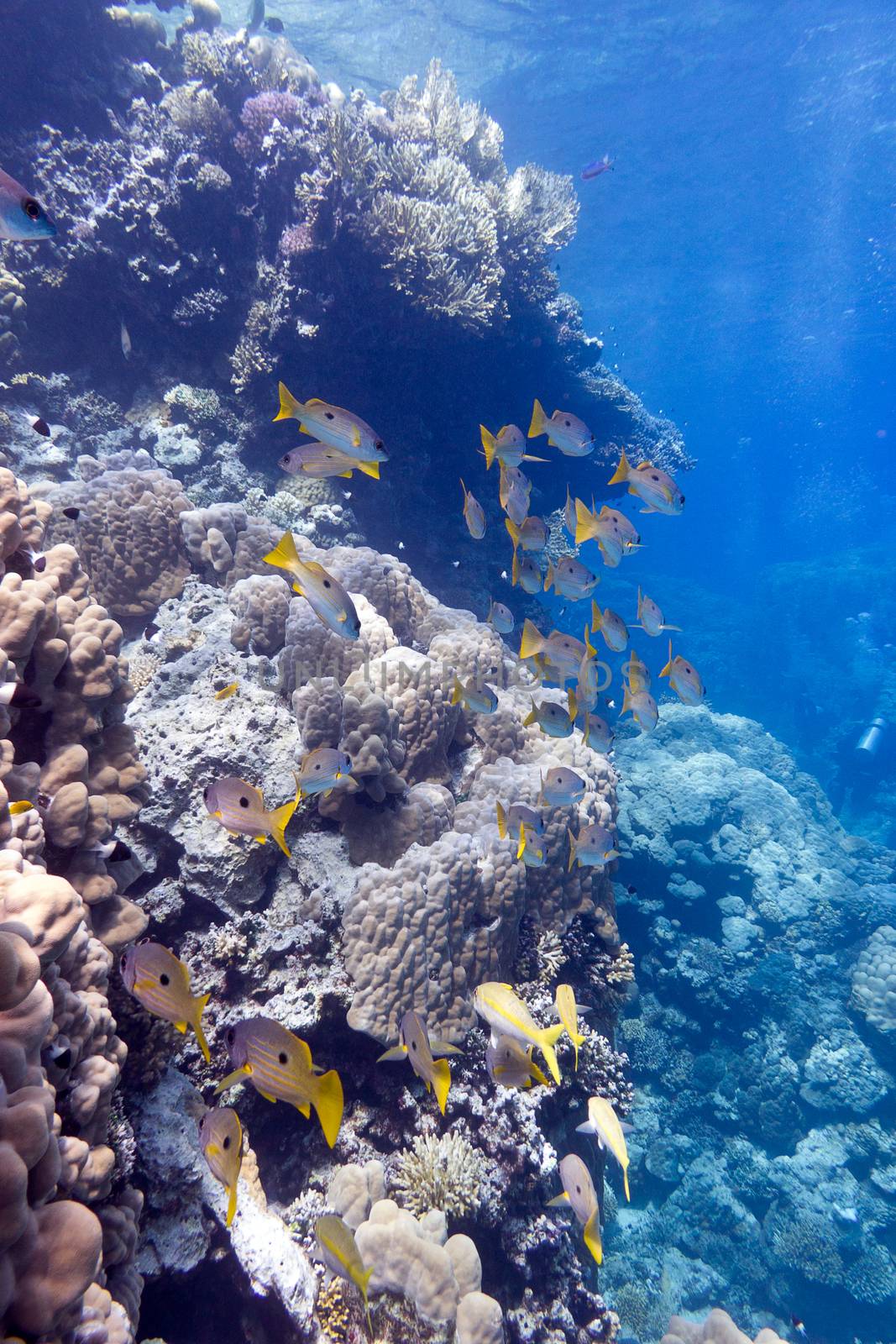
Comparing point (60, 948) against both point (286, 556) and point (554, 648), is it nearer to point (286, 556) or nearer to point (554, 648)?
point (286, 556)

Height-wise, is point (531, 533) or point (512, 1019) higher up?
point (531, 533)

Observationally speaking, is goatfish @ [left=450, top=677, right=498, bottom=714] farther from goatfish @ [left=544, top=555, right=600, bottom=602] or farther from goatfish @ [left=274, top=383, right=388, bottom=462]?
goatfish @ [left=274, top=383, right=388, bottom=462]

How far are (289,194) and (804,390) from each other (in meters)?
84.1

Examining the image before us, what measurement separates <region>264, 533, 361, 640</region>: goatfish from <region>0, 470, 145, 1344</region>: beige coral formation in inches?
40.4

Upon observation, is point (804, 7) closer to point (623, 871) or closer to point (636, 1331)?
point (623, 871)

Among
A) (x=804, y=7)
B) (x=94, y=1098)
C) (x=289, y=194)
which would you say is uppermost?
(x=804, y=7)

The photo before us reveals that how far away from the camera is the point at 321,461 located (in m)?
3.30

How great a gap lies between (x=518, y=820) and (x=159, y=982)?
8.23ft

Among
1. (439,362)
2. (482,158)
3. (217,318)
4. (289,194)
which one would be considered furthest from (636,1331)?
(482,158)

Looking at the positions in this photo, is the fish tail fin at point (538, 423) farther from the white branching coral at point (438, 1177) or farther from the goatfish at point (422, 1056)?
the white branching coral at point (438, 1177)

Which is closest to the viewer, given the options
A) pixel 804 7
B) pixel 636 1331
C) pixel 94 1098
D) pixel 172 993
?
pixel 94 1098

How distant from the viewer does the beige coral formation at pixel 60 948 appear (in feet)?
4.45

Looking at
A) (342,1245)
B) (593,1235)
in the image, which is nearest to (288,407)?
(342,1245)

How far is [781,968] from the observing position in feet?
33.8
